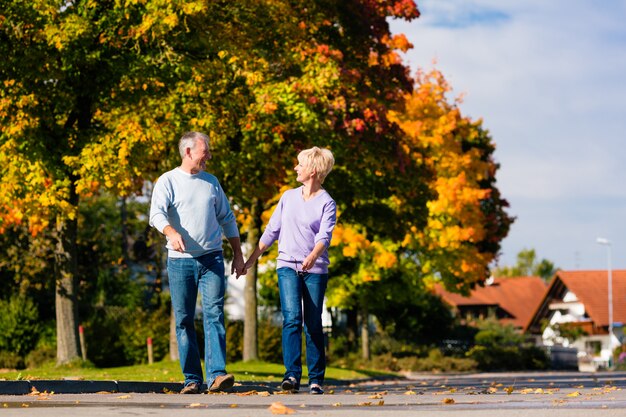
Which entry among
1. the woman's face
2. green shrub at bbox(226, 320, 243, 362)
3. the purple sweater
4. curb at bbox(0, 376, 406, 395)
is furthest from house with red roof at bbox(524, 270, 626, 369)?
the woman's face

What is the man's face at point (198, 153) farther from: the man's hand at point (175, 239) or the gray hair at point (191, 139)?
the man's hand at point (175, 239)

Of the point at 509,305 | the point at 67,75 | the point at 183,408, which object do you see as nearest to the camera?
the point at 183,408

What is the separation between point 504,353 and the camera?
43.7 metres

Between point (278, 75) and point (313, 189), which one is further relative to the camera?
point (278, 75)

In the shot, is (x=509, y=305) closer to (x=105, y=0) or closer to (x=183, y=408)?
(x=105, y=0)

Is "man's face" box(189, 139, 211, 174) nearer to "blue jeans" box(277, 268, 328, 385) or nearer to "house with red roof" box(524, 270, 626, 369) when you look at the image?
"blue jeans" box(277, 268, 328, 385)

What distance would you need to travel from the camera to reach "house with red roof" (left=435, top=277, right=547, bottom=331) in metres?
81.9

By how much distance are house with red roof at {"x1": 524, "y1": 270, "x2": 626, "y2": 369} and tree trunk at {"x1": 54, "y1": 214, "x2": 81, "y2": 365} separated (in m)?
50.7

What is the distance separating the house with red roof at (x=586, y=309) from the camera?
239 feet

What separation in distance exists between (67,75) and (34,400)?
37.3 feet

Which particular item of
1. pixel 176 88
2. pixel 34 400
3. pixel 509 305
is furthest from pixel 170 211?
pixel 509 305

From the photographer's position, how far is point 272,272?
129 ft

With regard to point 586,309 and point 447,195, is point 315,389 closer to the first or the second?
point 447,195

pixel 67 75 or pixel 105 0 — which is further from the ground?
pixel 105 0
